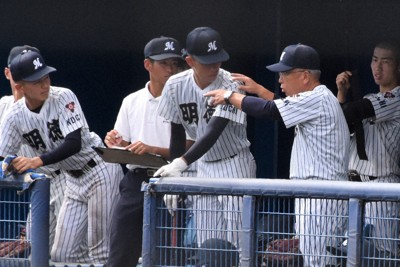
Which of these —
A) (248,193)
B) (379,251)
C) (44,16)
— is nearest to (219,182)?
(248,193)

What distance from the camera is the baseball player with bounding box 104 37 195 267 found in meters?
5.54

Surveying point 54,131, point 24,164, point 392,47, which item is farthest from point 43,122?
point 392,47

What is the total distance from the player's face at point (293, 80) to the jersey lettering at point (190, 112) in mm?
511

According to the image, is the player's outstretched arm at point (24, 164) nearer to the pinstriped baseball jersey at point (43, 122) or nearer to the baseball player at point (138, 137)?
the pinstriped baseball jersey at point (43, 122)

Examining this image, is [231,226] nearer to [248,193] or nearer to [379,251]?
[248,193]

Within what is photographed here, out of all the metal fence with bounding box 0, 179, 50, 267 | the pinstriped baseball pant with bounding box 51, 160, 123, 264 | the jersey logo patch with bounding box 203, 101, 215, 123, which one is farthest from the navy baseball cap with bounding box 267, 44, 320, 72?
the pinstriped baseball pant with bounding box 51, 160, 123, 264

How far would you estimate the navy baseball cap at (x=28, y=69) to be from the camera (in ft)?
18.2

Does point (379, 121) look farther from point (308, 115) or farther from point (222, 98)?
point (222, 98)

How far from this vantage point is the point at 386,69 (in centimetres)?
546

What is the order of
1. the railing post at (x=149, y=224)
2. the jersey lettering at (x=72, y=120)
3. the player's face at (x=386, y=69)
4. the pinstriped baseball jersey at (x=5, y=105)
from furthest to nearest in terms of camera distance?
1. the pinstriped baseball jersey at (x=5, y=105)
2. the jersey lettering at (x=72, y=120)
3. the player's face at (x=386, y=69)
4. the railing post at (x=149, y=224)

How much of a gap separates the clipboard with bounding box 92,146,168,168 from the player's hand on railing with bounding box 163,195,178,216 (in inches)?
22.5

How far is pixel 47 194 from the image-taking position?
511 cm

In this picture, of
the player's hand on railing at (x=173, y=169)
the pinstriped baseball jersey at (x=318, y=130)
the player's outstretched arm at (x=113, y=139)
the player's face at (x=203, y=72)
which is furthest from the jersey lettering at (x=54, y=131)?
the pinstriped baseball jersey at (x=318, y=130)

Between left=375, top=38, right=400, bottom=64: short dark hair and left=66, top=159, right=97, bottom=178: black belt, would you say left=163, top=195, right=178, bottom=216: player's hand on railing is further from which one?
left=375, top=38, right=400, bottom=64: short dark hair
